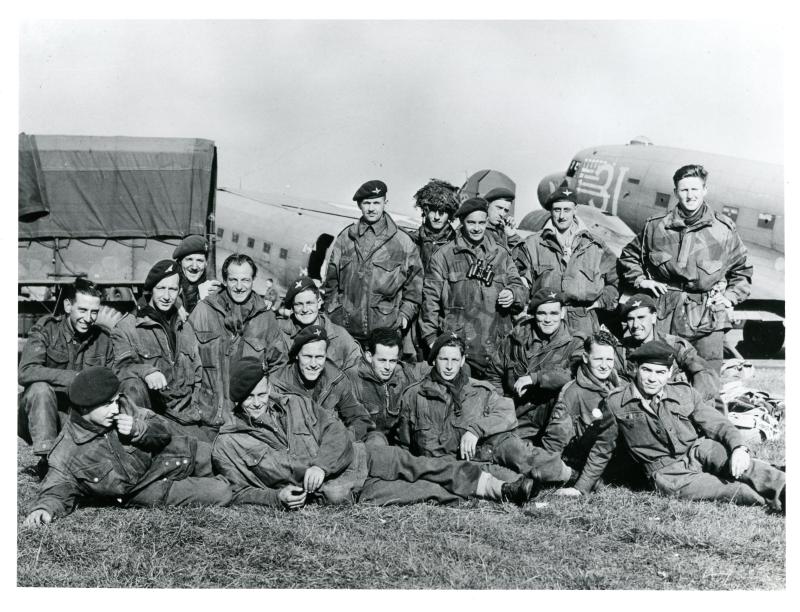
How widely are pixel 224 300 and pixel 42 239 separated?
655 centimetres

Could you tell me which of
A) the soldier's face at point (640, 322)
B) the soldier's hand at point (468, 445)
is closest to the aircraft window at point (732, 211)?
the soldier's face at point (640, 322)

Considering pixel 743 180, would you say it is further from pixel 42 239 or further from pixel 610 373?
pixel 42 239

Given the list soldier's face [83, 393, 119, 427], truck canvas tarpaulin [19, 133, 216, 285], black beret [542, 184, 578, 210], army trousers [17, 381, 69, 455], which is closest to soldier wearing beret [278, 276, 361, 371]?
soldier's face [83, 393, 119, 427]

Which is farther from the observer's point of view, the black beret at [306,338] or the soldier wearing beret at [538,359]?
the soldier wearing beret at [538,359]

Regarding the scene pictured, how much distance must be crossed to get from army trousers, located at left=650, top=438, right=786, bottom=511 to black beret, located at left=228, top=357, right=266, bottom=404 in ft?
10.0

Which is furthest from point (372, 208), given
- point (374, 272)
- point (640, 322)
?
point (640, 322)

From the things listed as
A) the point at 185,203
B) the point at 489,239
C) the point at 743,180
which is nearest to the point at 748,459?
the point at 489,239

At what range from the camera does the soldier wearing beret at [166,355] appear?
584 cm

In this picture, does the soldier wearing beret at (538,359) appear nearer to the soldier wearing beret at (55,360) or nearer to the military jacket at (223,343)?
the military jacket at (223,343)

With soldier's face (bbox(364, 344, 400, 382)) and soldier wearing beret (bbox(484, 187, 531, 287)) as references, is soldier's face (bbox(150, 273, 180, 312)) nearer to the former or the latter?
soldier's face (bbox(364, 344, 400, 382))

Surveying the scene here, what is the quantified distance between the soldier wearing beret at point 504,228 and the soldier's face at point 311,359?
7.25 ft

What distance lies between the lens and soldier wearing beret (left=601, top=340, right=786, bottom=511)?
17.4 feet

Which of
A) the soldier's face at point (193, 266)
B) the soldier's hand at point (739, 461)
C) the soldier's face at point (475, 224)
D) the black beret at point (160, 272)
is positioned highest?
the soldier's face at point (475, 224)

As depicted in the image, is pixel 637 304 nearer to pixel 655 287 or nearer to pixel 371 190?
pixel 655 287
